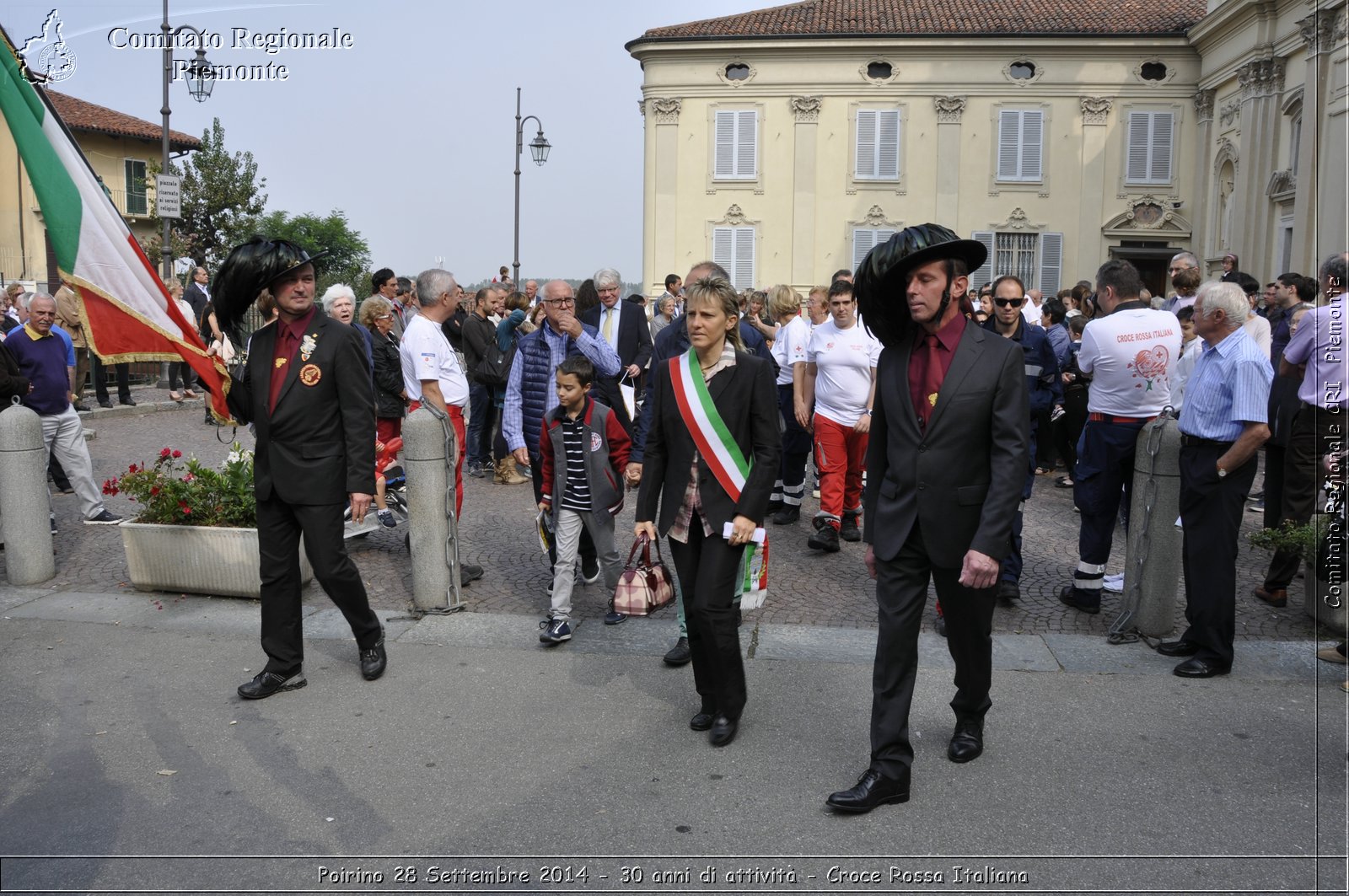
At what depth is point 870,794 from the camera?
4000 millimetres

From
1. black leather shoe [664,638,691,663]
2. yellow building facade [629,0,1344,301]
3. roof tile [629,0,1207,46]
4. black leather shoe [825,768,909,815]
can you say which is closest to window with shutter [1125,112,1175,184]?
yellow building facade [629,0,1344,301]

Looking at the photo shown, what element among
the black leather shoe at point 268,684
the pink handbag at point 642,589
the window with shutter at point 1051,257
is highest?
the window with shutter at point 1051,257

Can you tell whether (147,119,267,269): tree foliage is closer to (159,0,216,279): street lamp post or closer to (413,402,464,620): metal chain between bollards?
(159,0,216,279): street lamp post

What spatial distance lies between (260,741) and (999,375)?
337cm

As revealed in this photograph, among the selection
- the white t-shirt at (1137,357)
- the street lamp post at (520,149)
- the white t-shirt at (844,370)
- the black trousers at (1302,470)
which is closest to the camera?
the white t-shirt at (1137,357)

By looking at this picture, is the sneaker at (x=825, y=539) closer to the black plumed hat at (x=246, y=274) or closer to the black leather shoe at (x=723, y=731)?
the black leather shoe at (x=723, y=731)

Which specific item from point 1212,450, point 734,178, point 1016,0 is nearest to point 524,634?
point 1212,450

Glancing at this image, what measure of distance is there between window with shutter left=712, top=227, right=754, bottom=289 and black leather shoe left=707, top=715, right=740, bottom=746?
29.8 meters

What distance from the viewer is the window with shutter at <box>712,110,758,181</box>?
33.4 metres

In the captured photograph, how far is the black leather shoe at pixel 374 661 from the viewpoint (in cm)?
544

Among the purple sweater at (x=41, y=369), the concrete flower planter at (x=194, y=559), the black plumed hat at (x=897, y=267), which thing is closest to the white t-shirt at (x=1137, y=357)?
the black plumed hat at (x=897, y=267)

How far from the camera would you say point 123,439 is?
14.0 meters

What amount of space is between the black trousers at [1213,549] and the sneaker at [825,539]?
9.37ft

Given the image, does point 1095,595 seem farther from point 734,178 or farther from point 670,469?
point 734,178
